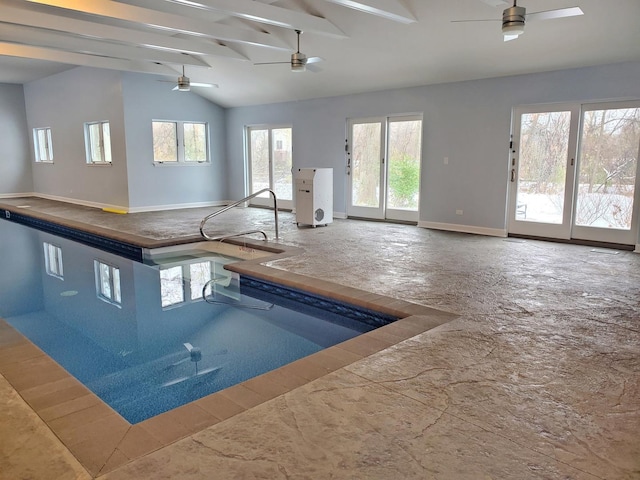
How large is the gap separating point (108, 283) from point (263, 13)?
3.60m

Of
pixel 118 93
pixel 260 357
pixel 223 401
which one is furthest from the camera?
pixel 118 93

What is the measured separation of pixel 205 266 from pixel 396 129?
4.32m

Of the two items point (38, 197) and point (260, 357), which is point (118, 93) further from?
point (260, 357)

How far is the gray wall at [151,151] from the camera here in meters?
9.84

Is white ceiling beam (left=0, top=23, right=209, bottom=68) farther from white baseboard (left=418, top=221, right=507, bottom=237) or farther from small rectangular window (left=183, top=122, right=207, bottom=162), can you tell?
white baseboard (left=418, top=221, right=507, bottom=237)

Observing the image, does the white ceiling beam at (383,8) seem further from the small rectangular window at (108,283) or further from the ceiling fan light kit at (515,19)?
the small rectangular window at (108,283)

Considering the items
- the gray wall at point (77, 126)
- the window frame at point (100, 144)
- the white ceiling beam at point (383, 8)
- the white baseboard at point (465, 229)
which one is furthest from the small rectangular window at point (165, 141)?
the white ceiling beam at point (383, 8)

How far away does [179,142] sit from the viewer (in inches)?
422

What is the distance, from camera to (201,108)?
11.0m

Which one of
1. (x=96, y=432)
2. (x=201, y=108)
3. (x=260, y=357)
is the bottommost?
(x=260, y=357)

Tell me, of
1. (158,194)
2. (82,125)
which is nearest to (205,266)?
(158,194)

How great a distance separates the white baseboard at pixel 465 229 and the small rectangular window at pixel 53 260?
18.2ft

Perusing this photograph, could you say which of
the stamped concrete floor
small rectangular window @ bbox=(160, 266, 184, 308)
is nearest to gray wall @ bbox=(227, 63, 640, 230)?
the stamped concrete floor

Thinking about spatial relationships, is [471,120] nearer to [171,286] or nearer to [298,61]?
[298,61]
